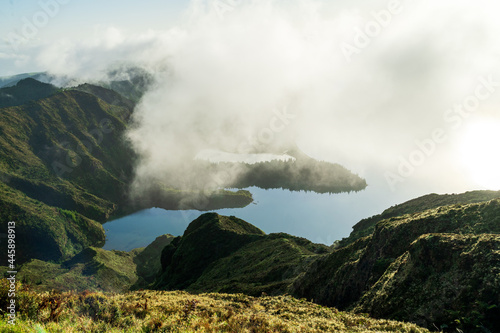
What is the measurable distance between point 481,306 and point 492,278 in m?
2.50

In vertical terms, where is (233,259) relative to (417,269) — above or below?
below

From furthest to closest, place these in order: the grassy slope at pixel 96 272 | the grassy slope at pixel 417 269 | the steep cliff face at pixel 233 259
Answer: the grassy slope at pixel 96 272
the steep cliff face at pixel 233 259
the grassy slope at pixel 417 269

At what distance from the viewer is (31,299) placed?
12.5 metres

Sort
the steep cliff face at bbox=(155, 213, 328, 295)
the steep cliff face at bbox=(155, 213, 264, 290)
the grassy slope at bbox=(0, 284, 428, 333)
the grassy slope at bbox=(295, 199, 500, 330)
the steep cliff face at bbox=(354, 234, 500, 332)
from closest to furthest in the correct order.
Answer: the grassy slope at bbox=(0, 284, 428, 333) → the steep cliff face at bbox=(354, 234, 500, 332) → the grassy slope at bbox=(295, 199, 500, 330) → the steep cliff face at bbox=(155, 213, 328, 295) → the steep cliff face at bbox=(155, 213, 264, 290)

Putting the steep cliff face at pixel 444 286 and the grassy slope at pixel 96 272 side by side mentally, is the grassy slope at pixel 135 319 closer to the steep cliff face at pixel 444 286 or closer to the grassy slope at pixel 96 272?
the steep cliff face at pixel 444 286

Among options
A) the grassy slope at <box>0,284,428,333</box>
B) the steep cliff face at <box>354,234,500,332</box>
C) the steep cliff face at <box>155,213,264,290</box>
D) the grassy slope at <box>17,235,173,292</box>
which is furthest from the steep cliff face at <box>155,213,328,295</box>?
the grassy slope at <box>17,235,173,292</box>

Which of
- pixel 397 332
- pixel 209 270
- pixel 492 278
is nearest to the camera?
pixel 397 332

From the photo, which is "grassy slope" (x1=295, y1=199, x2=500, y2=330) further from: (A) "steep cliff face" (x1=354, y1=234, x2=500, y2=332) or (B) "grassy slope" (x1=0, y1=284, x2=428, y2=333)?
(B) "grassy slope" (x1=0, y1=284, x2=428, y2=333)

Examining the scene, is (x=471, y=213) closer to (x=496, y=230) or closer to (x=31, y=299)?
(x=496, y=230)

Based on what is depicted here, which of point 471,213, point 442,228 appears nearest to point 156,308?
point 442,228

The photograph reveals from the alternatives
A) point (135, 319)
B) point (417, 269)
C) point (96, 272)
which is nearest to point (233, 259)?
point (417, 269)

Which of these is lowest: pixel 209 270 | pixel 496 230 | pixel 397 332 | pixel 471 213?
pixel 209 270

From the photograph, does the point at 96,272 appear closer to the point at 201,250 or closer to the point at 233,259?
the point at 201,250

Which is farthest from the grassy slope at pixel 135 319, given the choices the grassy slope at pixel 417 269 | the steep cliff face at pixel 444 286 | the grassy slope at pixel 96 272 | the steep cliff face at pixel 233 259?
the grassy slope at pixel 96 272
